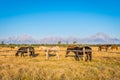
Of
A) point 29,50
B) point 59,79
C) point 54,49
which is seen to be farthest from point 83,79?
point 29,50

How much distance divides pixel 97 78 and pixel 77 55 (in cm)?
992

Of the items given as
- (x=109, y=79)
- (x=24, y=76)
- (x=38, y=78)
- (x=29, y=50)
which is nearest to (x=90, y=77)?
(x=109, y=79)

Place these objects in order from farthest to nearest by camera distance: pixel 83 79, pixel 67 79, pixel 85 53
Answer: pixel 85 53, pixel 83 79, pixel 67 79

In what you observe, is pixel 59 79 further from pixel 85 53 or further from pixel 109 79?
pixel 85 53

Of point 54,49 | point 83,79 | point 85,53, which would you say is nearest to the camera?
point 83,79

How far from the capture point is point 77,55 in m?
18.8

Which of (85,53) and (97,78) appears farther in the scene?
(85,53)

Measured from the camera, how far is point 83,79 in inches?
343

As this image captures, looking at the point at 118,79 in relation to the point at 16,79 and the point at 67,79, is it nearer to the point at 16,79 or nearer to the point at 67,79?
the point at 67,79

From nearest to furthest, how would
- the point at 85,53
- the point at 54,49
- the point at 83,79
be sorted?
the point at 83,79
the point at 85,53
the point at 54,49

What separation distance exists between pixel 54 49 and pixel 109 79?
13.1 meters

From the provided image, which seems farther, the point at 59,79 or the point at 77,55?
the point at 77,55

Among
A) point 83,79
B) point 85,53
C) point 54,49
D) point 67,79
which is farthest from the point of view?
point 54,49

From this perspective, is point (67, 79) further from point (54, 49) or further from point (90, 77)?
point (54, 49)
